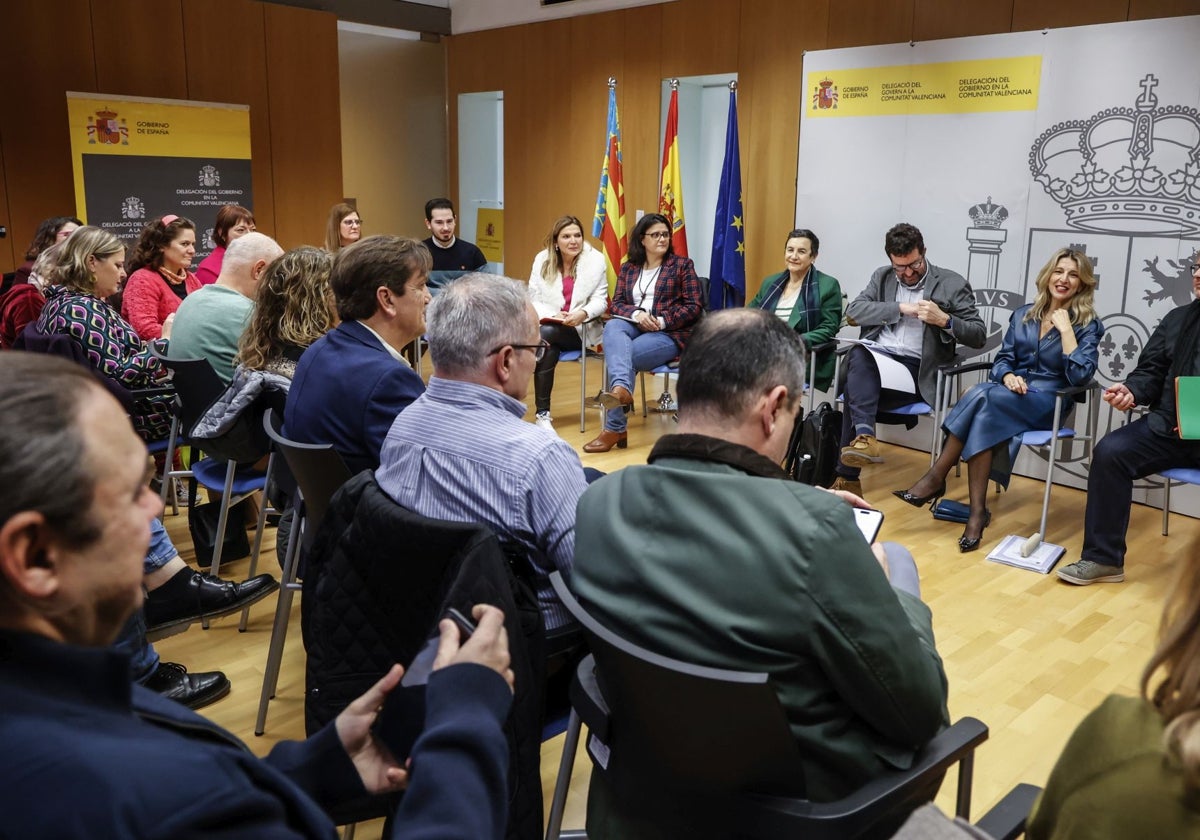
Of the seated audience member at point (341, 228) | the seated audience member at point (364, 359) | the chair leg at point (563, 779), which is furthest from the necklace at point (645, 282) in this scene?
the chair leg at point (563, 779)

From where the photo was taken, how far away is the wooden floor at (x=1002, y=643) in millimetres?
2752

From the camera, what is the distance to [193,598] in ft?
10.1

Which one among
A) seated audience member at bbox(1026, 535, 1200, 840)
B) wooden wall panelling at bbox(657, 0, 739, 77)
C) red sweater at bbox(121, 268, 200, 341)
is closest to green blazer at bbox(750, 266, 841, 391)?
wooden wall panelling at bbox(657, 0, 739, 77)

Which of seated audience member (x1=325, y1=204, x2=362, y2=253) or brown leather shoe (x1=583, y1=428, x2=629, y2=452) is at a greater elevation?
seated audience member (x1=325, y1=204, x2=362, y2=253)

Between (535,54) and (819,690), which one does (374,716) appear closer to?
(819,690)

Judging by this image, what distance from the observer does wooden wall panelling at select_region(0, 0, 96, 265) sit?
6.61 m

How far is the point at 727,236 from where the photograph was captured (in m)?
6.65

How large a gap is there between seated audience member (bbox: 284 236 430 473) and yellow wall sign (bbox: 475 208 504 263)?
21.4 feet

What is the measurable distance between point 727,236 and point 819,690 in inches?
217

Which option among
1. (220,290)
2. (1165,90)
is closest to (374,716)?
(220,290)

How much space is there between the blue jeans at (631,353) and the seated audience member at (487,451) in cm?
380

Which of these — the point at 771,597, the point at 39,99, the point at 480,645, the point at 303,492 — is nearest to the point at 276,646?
the point at 303,492

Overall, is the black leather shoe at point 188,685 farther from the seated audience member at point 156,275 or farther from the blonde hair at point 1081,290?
the blonde hair at point 1081,290

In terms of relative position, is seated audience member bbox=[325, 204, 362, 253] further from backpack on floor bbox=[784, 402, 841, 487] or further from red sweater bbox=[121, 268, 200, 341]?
backpack on floor bbox=[784, 402, 841, 487]
